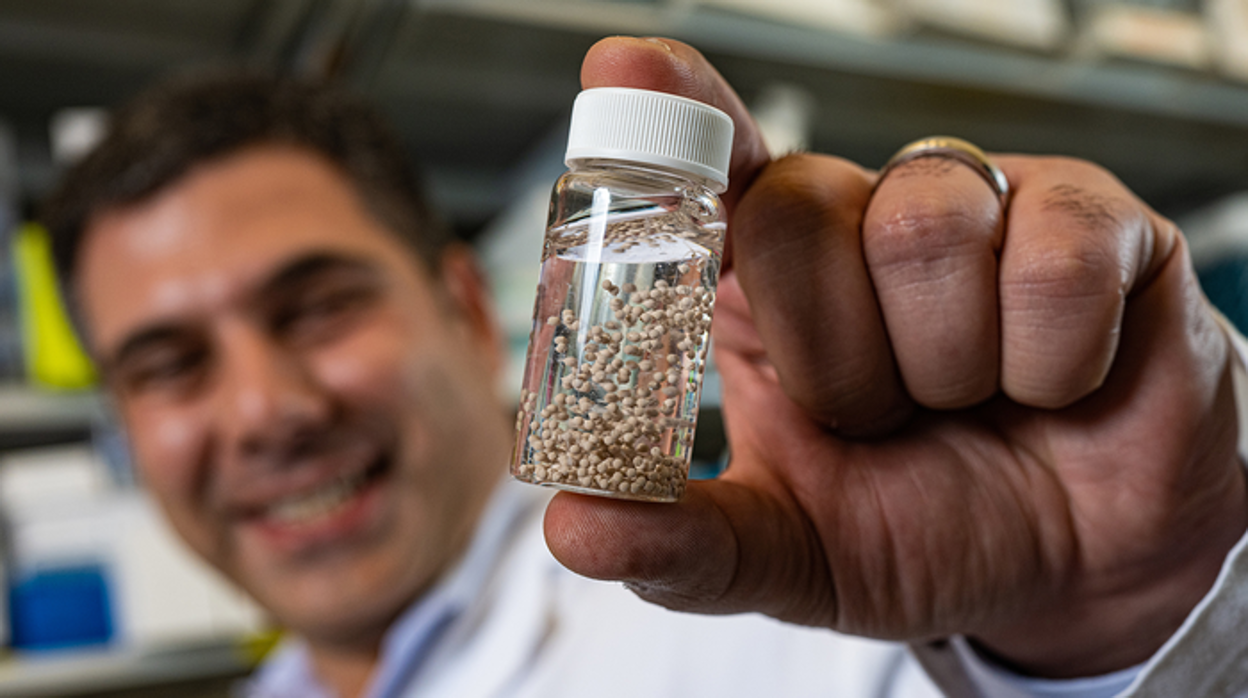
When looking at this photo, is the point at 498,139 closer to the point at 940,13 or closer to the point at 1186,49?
the point at 940,13

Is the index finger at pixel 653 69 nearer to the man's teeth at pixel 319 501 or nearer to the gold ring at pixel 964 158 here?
the gold ring at pixel 964 158

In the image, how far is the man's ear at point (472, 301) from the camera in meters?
1.23

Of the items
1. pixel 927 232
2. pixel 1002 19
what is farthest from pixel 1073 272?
pixel 1002 19

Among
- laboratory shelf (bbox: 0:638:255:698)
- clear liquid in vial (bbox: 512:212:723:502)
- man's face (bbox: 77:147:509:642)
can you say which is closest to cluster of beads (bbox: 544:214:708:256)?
clear liquid in vial (bbox: 512:212:723:502)

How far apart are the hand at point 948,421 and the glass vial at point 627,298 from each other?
0.02 metres

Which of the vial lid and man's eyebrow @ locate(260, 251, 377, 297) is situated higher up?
the vial lid

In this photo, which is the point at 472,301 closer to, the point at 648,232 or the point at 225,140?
the point at 225,140

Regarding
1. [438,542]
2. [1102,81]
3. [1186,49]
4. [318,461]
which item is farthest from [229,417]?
[1186,49]

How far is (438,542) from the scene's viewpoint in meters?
1.03

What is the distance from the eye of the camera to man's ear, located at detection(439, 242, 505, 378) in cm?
123

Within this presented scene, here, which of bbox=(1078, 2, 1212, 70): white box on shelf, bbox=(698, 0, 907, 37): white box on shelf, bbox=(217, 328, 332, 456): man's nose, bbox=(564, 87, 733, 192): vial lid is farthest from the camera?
bbox=(1078, 2, 1212, 70): white box on shelf

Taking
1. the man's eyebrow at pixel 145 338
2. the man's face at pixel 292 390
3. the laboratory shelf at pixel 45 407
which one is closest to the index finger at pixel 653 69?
the man's face at pixel 292 390

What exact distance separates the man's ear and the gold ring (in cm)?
85

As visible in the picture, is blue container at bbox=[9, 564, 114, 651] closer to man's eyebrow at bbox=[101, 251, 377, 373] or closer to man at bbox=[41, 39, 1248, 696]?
man's eyebrow at bbox=[101, 251, 377, 373]
